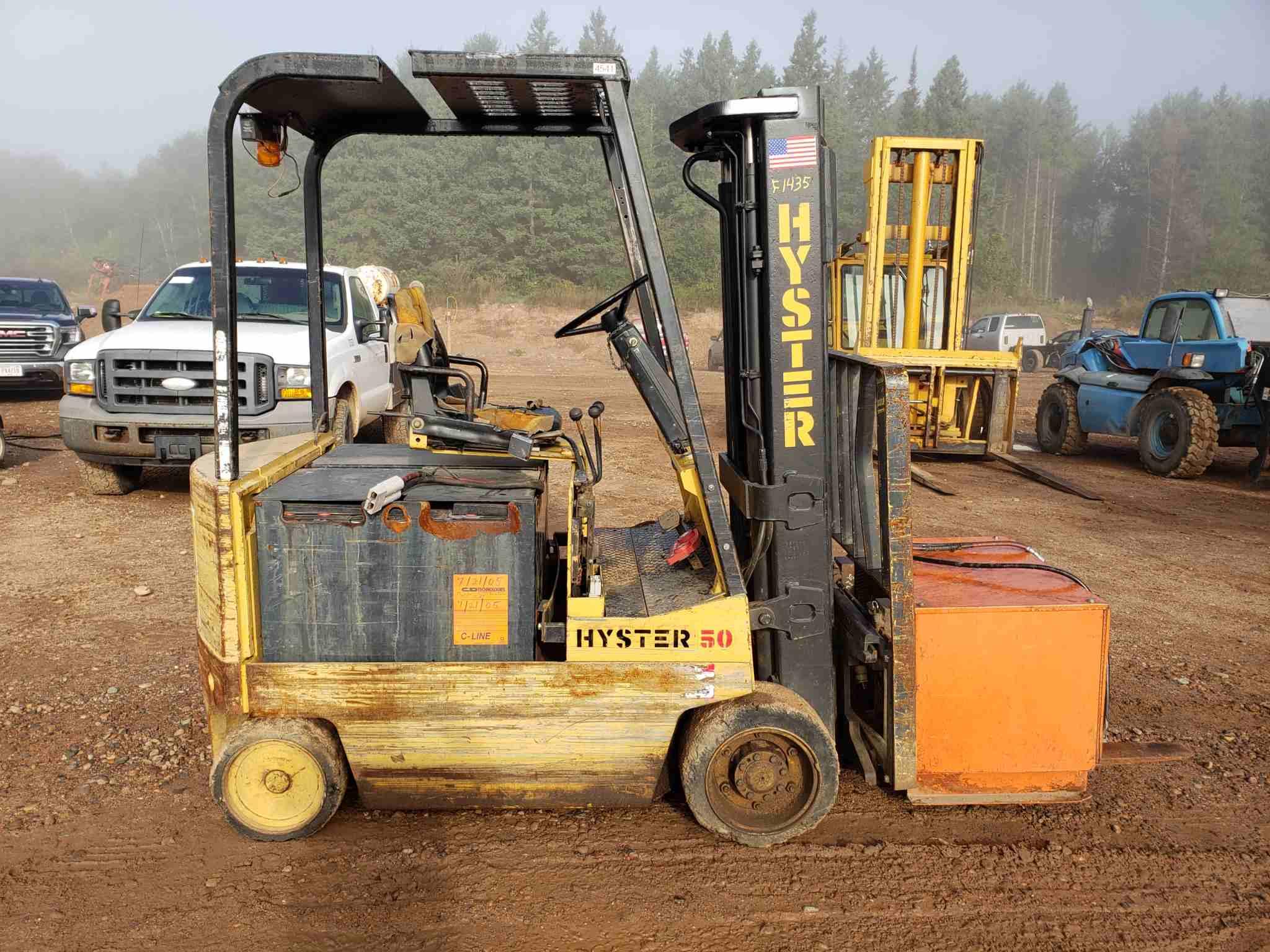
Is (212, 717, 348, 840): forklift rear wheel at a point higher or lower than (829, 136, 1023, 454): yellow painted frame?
lower

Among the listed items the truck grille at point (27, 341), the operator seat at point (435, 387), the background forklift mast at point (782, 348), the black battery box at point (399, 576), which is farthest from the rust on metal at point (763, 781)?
the truck grille at point (27, 341)

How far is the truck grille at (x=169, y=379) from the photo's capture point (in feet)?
26.9

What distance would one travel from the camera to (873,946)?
2.96 metres

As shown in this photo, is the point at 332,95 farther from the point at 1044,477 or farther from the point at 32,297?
the point at 32,297

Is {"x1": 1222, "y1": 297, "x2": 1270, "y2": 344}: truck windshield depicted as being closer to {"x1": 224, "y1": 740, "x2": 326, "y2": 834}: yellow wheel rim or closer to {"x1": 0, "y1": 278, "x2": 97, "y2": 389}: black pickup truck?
{"x1": 224, "y1": 740, "x2": 326, "y2": 834}: yellow wheel rim

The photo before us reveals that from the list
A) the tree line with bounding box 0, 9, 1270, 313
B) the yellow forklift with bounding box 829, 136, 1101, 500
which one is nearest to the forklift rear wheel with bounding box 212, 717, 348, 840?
the yellow forklift with bounding box 829, 136, 1101, 500

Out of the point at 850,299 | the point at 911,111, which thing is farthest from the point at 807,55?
the point at 850,299

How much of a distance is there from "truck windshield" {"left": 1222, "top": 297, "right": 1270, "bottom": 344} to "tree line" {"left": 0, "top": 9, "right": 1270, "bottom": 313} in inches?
1008

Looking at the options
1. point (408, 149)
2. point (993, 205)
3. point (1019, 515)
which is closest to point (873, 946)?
point (1019, 515)

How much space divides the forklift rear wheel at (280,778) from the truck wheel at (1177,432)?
10.9 m

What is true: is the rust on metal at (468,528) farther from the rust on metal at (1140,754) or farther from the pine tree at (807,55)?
the pine tree at (807,55)

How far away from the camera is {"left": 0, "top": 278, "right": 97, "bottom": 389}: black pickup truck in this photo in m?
15.9

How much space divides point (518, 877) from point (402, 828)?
555 mm

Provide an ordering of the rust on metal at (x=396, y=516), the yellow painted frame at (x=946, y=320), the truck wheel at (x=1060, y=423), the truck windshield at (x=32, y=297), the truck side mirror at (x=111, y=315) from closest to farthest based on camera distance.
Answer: the rust on metal at (x=396, y=516) → the truck side mirror at (x=111, y=315) → the yellow painted frame at (x=946, y=320) → the truck wheel at (x=1060, y=423) → the truck windshield at (x=32, y=297)
